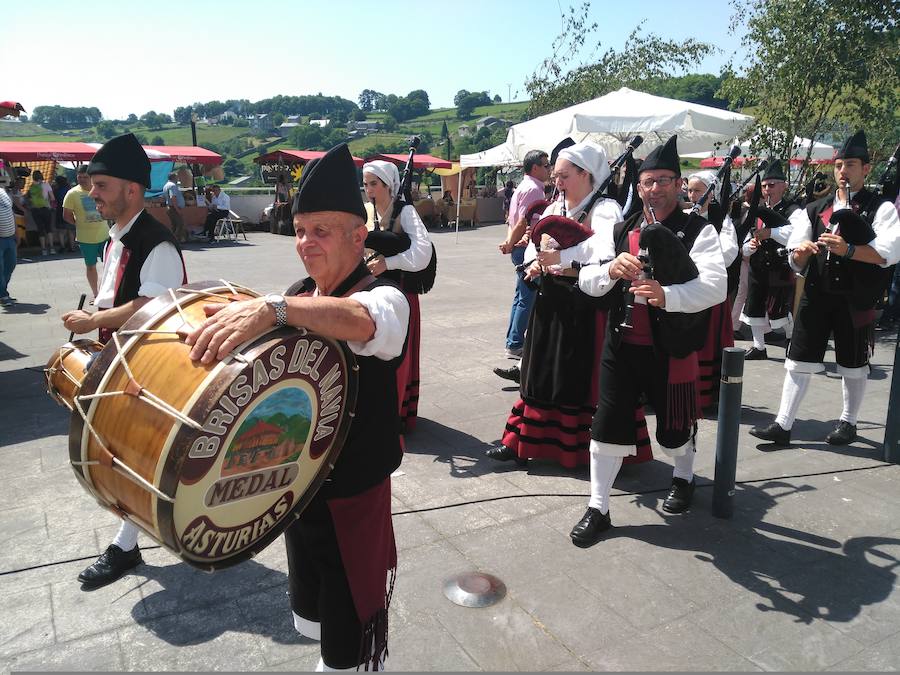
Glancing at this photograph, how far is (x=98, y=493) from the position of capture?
7.04 ft

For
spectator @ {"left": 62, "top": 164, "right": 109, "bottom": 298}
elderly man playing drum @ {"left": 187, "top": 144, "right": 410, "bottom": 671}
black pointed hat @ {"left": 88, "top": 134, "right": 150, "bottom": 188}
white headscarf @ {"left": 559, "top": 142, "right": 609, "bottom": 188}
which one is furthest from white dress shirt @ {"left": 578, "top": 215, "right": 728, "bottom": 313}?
spectator @ {"left": 62, "top": 164, "right": 109, "bottom": 298}

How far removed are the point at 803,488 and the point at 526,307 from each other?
10.8 feet

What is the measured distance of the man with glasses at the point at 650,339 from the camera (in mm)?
3572

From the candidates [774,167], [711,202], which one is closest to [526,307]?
[711,202]

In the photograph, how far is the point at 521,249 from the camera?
7.54m

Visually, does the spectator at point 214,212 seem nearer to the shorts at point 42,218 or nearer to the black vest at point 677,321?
the shorts at point 42,218

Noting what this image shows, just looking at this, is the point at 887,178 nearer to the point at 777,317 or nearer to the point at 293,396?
the point at 777,317

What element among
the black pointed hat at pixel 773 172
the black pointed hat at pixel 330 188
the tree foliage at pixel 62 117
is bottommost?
the black pointed hat at pixel 330 188

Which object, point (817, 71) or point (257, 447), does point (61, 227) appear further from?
point (257, 447)

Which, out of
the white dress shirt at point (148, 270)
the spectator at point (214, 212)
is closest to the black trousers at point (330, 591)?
the white dress shirt at point (148, 270)

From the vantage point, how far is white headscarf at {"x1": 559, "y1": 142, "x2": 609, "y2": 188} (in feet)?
14.2

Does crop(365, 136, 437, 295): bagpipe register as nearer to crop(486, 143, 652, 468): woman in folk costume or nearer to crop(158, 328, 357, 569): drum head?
crop(486, 143, 652, 468): woman in folk costume

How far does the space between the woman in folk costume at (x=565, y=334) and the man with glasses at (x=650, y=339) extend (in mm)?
324

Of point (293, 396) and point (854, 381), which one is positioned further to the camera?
point (854, 381)
